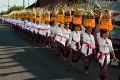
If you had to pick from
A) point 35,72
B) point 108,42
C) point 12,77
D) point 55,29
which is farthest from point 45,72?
point 55,29

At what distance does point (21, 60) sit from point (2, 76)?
4.13 metres

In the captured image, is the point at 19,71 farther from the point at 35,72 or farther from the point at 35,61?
the point at 35,61

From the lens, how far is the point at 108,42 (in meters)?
11.9

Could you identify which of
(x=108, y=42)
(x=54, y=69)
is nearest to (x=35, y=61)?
(x=54, y=69)

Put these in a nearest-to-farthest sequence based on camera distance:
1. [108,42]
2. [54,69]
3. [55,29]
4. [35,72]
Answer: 1. [108,42]
2. [35,72]
3. [54,69]
4. [55,29]

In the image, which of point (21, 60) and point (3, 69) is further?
point (21, 60)

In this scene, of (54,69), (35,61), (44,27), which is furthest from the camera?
(44,27)

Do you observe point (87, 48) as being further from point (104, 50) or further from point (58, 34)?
point (58, 34)

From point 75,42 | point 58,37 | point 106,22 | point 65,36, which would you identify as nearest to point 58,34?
point 58,37

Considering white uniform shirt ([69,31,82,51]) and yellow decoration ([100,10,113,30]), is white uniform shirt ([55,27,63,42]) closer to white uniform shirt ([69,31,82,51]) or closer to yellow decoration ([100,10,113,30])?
white uniform shirt ([69,31,82,51])

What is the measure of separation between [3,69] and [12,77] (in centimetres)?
174

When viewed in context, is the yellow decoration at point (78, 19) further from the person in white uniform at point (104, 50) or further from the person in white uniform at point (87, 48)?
the person in white uniform at point (104, 50)

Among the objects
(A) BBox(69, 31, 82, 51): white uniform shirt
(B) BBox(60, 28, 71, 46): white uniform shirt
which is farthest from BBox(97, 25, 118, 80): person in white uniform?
(B) BBox(60, 28, 71, 46): white uniform shirt

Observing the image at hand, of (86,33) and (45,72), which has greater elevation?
(86,33)
